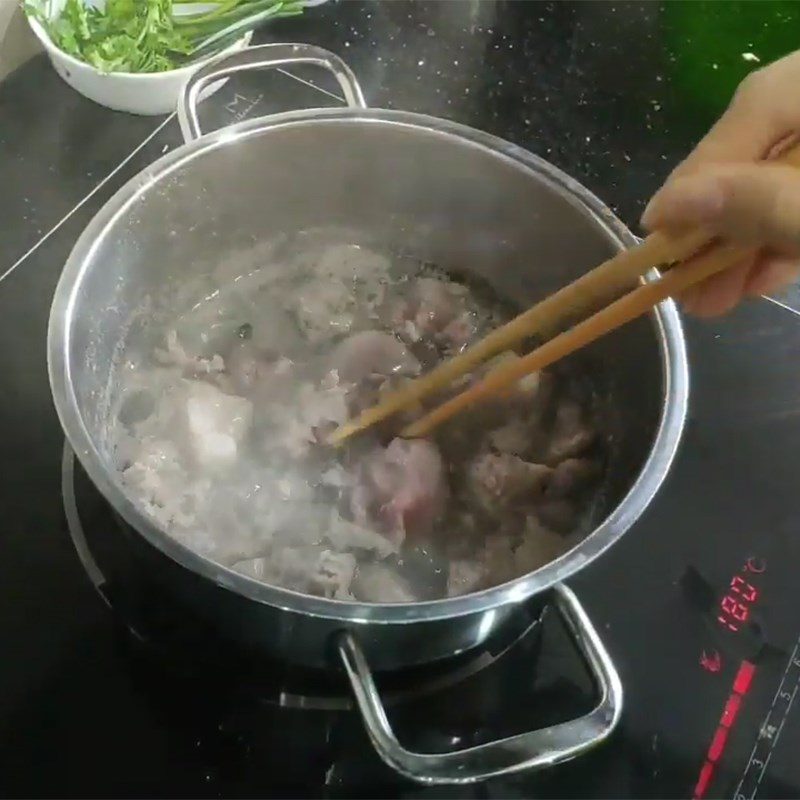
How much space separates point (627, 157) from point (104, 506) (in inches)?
25.5

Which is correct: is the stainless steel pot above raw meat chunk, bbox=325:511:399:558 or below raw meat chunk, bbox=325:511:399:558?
above

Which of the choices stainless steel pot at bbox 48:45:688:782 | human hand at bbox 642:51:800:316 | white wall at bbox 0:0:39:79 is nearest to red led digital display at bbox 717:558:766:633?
stainless steel pot at bbox 48:45:688:782

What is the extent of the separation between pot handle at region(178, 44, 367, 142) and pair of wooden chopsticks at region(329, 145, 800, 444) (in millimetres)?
263

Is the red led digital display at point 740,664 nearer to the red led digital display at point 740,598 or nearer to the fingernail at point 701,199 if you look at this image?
the red led digital display at point 740,598

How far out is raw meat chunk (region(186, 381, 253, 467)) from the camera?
84cm

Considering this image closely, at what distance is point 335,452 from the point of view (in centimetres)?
86

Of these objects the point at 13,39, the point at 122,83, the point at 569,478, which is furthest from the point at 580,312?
the point at 13,39

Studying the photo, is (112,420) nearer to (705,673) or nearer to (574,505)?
(574,505)

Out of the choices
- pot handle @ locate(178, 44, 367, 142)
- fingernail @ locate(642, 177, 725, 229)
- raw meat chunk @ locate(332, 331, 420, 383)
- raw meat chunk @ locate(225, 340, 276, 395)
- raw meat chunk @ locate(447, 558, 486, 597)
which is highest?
fingernail @ locate(642, 177, 725, 229)

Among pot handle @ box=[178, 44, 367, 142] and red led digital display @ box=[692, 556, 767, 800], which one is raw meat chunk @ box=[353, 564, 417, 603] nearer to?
red led digital display @ box=[692, 556, 767, 800]

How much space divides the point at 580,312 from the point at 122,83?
51 cm

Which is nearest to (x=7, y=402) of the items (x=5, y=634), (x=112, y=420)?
(x=112, y=420)

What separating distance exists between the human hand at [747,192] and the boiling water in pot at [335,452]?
224mm

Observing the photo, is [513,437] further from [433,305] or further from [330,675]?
[330,675]
